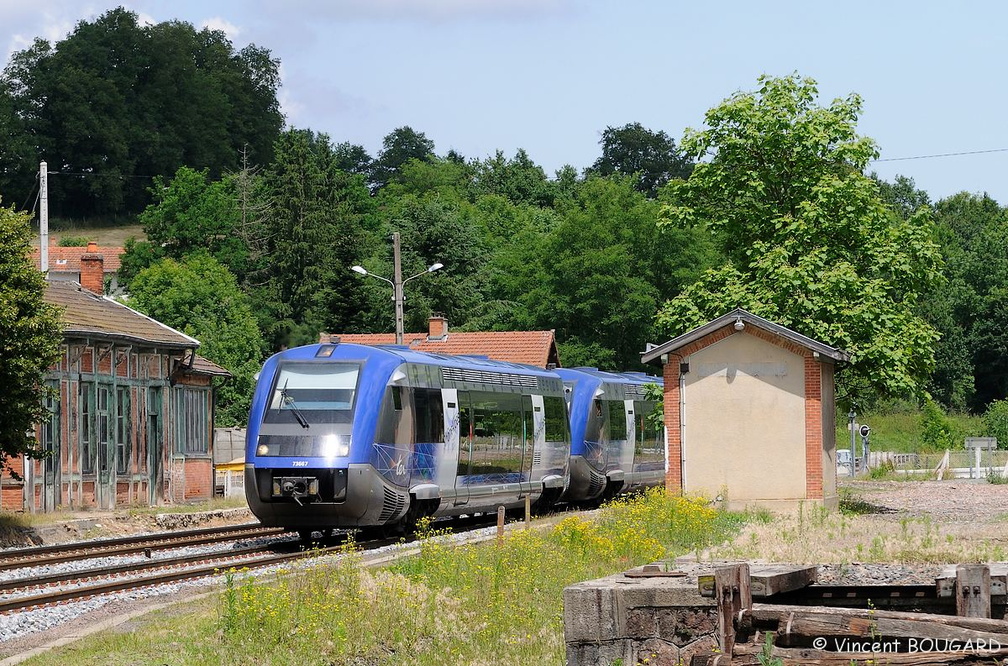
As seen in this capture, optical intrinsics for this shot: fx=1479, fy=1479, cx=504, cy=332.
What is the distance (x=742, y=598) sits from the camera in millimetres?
Result: 10273

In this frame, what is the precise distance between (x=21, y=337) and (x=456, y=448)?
290 inches

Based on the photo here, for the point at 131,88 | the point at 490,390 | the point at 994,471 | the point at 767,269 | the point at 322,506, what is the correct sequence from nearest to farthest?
1. the point at 322,506
2. the point at 490,390
3. the point at 767,269
4. the point at 994,471
5. the point at 131,88

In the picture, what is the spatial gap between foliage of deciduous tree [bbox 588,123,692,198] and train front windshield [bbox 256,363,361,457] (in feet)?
306

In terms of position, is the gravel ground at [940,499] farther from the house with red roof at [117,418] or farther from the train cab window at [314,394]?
the house with red roof at [117,418]

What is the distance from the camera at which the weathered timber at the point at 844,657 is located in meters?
9.30

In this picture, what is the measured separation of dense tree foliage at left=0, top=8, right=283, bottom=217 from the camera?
108000 millimetres

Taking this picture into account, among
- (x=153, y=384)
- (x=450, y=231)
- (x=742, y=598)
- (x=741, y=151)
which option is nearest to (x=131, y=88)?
(x=450, y=231)

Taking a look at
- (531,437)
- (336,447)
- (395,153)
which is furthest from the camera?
(395,153)

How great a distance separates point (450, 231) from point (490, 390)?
40.3 metres

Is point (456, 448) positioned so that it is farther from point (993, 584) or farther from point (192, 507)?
point (993, 584)

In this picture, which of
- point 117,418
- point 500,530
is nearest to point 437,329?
point 117,418

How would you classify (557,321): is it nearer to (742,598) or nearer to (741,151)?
(741,151)

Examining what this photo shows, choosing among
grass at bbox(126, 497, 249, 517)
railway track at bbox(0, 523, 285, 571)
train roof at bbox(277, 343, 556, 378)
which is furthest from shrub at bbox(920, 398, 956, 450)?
railway track at bbox(0, 523, 285, 571)

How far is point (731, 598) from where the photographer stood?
10297 mm
